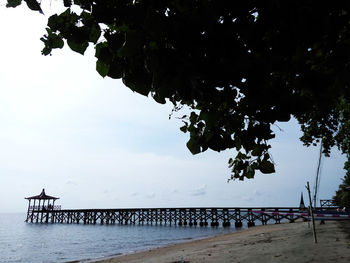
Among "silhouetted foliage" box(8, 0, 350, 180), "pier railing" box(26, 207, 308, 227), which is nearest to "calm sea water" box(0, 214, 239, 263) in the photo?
"pier railing" box(26, 207, 308, 227)

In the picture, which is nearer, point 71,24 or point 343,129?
point 71,24

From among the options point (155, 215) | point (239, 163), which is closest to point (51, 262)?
point (239, 163)

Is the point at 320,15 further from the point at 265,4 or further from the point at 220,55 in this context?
the point at 220,55

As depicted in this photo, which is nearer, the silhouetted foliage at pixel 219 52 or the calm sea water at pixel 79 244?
the silhouetted foliage at pixel 219 52

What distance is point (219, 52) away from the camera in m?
1.61

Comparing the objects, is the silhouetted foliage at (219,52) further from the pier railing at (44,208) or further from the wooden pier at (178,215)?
the pier railing at (44,208)

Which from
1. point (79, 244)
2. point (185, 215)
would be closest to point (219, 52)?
point (79, 244)

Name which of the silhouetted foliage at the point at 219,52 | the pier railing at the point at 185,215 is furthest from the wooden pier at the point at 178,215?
the silhouetted foliage at the point at 219,52

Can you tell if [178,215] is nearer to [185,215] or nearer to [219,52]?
[185,215]

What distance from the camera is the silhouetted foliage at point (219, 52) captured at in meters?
1.44

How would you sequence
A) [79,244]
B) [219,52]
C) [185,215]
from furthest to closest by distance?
[185,215] < [79,244] < [219,52]

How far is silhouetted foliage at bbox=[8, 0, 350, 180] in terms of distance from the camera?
144 cm

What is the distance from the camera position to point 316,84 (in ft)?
6.37

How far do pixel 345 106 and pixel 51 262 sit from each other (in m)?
16.5
